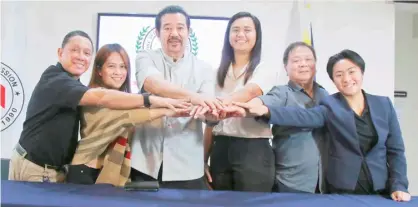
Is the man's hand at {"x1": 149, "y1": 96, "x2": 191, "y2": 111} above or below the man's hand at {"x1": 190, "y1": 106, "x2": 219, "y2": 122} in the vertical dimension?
above

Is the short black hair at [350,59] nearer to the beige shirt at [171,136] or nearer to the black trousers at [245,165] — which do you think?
the black trousers at [245,165]

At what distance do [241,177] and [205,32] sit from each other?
1084 mm

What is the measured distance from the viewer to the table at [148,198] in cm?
150

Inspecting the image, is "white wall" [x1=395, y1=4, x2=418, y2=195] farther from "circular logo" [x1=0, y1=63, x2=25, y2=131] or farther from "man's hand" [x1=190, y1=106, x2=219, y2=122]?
"circular logo" [x1=0, y1=63, x2=25, y2=131]

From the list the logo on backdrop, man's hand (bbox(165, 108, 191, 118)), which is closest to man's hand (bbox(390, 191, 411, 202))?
man's hand (bbox(165, 108, 191, 118))

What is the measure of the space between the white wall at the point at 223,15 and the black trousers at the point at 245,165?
0.85 m

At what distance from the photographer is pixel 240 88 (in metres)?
1.93

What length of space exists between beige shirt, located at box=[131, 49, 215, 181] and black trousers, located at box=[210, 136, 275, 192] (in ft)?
0.41

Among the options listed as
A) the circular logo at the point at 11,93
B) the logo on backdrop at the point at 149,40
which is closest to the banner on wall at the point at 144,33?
the logo on backdrop at the point at 149,40

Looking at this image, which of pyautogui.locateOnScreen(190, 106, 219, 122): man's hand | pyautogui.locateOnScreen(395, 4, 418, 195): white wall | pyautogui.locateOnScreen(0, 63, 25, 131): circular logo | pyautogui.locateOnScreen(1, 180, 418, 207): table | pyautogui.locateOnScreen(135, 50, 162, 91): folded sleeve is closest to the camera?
pyautogui.locateOnScreen(1, 180, 418, 207): table

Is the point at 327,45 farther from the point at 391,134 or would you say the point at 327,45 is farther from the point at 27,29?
the point at 27,29

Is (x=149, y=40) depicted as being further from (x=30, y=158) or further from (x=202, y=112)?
(x=30, y=158)

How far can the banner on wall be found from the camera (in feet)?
7.89

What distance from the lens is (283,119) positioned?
1.74m
